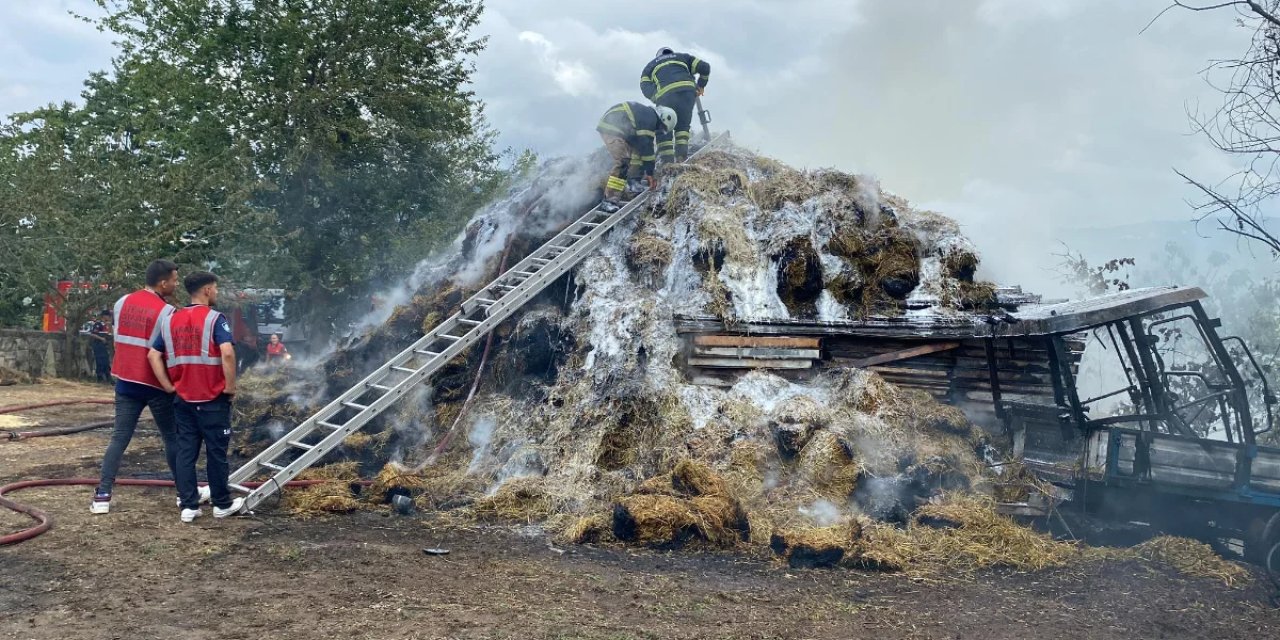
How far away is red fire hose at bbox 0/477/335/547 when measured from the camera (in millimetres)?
5453

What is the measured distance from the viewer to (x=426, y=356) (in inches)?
356

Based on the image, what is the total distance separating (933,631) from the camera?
4957 mm

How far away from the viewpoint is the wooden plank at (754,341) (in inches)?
335

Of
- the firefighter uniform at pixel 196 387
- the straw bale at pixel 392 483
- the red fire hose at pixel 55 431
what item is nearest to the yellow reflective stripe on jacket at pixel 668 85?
the straw bale at pixel 392 483

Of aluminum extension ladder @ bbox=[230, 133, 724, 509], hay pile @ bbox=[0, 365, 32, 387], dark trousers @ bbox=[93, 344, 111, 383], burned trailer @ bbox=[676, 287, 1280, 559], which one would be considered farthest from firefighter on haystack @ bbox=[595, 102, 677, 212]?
dark trousers @ bbox=[93, 344, 111, 383]

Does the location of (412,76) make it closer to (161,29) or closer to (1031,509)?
(161,29)

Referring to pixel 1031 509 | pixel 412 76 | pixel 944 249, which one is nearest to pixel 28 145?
pixel 412 76

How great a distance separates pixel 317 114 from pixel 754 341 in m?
13.3

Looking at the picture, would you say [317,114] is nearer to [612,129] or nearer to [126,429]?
[612,129]

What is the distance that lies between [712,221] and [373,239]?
12.9 metres

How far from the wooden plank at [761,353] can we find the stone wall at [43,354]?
13.8m

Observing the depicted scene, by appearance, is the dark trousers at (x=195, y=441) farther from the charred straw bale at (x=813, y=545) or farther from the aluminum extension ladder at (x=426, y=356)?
the charred straw bale at (x=813, y=545)

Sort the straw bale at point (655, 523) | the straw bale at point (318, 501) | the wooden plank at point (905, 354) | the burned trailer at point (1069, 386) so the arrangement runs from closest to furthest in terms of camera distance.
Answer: the straw bale at point (655, 523) < the burned trailer at point (1069, 386) < the straw bale at point (318, 501) < the wooden plank at point (905, 354)

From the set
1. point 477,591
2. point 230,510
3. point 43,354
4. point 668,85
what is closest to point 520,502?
point 477,591
